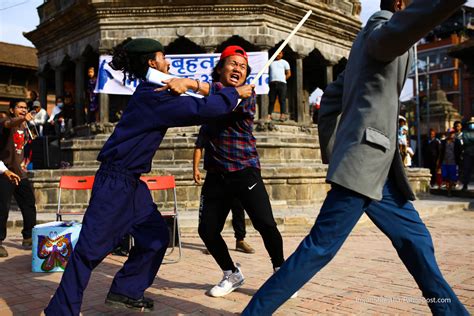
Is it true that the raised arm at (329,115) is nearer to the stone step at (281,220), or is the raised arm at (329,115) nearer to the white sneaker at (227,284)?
the white sneaker at (227,284)

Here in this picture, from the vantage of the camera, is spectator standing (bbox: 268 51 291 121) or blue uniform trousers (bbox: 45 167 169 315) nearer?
blue uniform trousers (bbox: 45 167 169 315)

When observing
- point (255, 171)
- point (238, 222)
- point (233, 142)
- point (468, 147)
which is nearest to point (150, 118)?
point (233, 142)

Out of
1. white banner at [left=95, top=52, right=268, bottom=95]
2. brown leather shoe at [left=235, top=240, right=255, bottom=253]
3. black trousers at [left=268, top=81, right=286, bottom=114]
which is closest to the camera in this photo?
brown leather shoe at [left=235, top=240, right=255, bottom=253]

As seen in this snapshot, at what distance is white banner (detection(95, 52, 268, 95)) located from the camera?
1109cm

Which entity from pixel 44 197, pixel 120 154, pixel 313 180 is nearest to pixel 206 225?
pixel 120 154

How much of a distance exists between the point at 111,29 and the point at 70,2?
2.97 metres

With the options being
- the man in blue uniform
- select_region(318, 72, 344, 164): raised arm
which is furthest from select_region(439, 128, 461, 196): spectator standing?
the man in blue uniform

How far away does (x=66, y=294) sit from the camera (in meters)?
2.73

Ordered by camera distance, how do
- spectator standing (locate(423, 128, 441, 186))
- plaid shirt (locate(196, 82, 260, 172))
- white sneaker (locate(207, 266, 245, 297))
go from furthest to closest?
spectator standing (locate(423, 128, 441, 186)), plaid shirt (locate(196, 82, 260, 172)), white sneaker (locate(207, 266, 245, 297))

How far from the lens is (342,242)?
237 centimetres

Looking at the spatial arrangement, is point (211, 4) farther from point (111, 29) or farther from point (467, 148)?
point (467, 148)

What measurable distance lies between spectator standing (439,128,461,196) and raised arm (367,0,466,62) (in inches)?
480

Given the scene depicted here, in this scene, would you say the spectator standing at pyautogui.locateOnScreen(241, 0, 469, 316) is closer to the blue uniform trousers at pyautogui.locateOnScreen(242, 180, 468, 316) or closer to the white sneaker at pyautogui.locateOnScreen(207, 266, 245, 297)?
the blue uniform trousers at pyautogui.locateOnScreen(242, 180, 468, 316)

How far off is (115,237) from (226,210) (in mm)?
1201
